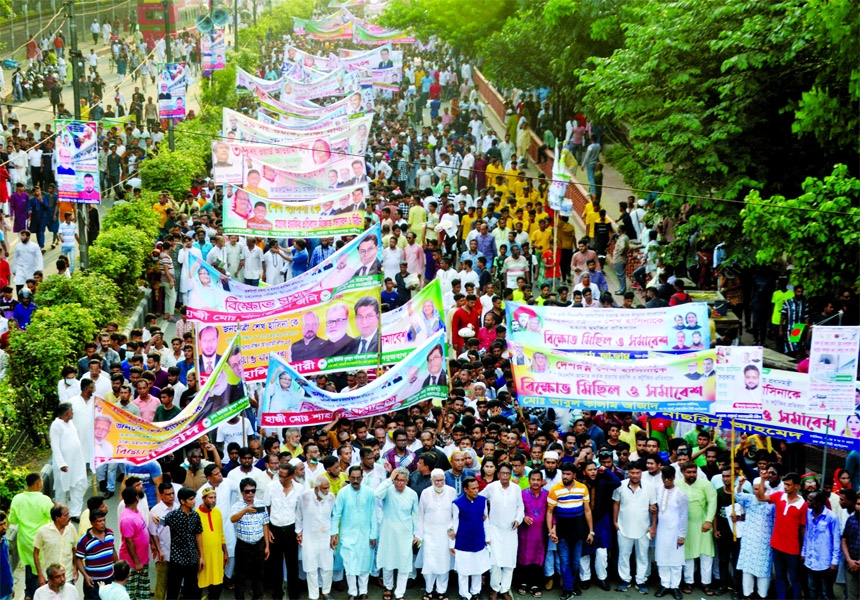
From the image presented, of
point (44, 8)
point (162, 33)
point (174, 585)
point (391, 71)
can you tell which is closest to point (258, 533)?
point (174, 585)

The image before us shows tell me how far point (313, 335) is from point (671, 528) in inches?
173

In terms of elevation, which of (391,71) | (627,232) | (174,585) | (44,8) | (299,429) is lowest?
(174,585)

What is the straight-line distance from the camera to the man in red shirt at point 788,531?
11.3 meters

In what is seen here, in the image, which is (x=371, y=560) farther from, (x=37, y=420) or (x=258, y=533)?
(x=37, y=420)

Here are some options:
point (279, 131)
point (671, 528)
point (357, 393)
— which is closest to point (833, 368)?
point (671, 528)

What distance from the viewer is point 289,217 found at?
59.1 feet

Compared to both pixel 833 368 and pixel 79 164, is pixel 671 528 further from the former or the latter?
pixel 79 164

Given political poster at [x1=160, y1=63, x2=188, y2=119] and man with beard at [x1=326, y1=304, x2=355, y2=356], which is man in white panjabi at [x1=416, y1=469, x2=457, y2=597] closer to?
man with beard at [x1=326, y1=304, x2=355, y2=356]

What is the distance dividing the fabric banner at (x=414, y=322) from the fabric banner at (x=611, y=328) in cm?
137

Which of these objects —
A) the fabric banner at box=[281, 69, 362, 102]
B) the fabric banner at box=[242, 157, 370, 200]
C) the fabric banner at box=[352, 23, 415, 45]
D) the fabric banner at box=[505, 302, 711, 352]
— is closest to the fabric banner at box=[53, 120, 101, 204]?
the fabric banner at box=[242, 157, 370, 200]

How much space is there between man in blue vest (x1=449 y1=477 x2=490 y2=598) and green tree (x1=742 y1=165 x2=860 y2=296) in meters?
5.58

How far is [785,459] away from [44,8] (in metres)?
36.8

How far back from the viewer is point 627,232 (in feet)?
69.1

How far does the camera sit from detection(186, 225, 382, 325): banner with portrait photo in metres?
14.0
